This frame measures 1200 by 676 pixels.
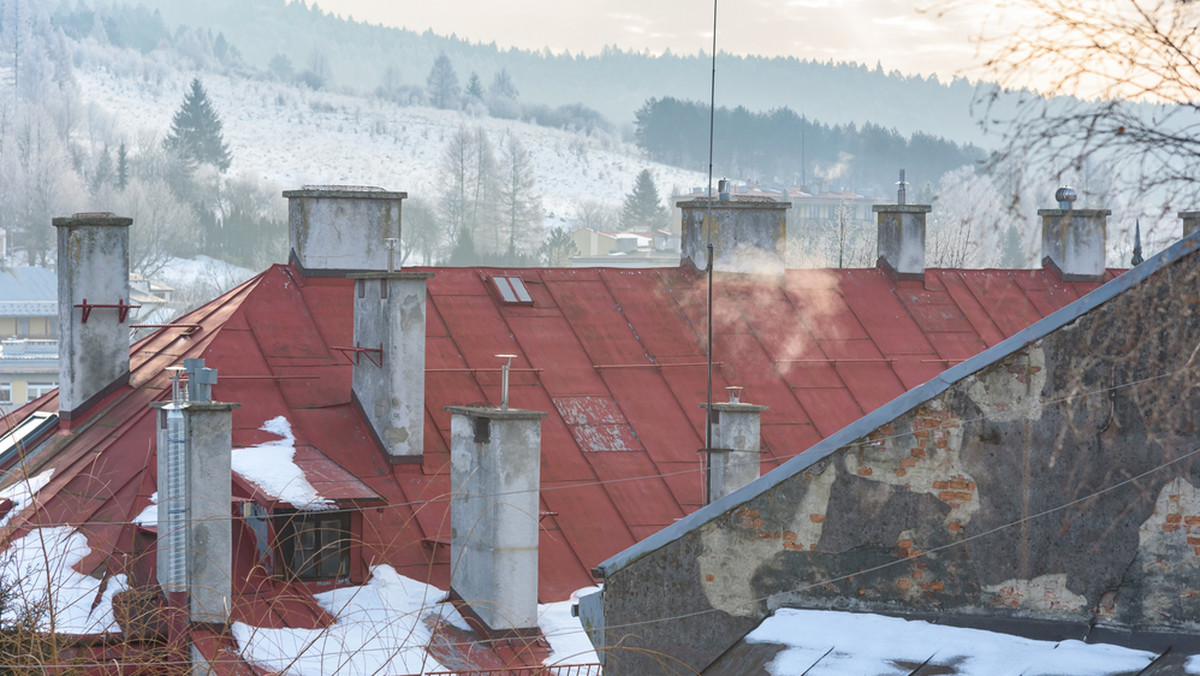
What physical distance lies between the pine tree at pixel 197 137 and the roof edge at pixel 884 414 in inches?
5259

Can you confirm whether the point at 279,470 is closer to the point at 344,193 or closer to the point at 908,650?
the point at 344,193

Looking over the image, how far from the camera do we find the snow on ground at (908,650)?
7895 mm

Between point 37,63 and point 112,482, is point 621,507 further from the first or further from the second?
point 37,63

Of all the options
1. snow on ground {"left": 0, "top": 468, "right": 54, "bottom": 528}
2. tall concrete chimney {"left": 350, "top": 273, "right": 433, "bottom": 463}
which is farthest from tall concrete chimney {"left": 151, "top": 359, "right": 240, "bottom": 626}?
tall concrete chimney {"left": 350, "top": 273, "right": 433, "bottom": 463}

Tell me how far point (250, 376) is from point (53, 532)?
296 cm

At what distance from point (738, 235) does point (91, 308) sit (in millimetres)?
9057

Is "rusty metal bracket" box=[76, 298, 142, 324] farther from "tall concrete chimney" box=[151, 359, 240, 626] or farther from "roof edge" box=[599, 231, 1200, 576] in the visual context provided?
"roof edge" box=[599, 231, 1200, 576]

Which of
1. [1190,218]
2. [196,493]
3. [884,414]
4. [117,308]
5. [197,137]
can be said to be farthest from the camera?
[197,137]

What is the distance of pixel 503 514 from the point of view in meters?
12.6

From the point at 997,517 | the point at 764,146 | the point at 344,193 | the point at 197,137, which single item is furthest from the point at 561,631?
the point at 764,146

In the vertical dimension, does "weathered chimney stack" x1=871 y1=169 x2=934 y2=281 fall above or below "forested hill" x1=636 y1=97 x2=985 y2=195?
below

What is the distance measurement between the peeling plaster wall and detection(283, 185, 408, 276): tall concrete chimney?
985 cm

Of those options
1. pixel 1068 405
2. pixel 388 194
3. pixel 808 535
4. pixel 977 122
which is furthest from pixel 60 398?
pixel 977 122

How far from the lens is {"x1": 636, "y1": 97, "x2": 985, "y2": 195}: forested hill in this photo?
184625 millimetres
